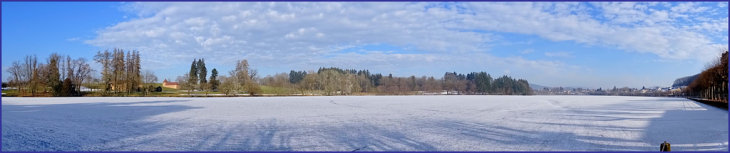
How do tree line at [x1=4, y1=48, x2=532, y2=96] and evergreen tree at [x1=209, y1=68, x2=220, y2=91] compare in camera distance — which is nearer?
tree line at [x1=4, y1=48, x2=532, y2=96]

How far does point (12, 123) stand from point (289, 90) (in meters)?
72.0

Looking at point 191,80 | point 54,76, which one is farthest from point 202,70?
point 54,76

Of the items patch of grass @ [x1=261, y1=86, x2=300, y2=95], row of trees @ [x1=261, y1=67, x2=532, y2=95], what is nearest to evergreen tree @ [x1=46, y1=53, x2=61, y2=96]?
patch of grass @ [x1=261, y1=86, x2=300, y2=95]

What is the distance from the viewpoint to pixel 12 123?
1546cm

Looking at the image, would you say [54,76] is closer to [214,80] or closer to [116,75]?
[116,75]

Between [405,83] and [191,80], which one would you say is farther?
[405,83]

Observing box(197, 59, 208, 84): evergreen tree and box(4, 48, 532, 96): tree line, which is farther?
box(197, 59, 208, 84): evergreen tree

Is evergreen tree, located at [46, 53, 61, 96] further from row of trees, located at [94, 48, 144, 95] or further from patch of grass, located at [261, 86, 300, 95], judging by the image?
patch of grass, located at [261, 86, 300, 95]

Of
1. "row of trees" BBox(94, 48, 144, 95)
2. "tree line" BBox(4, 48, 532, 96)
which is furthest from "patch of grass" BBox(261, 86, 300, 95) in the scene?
"row of trees" BBox(94, 48, 144, 95)

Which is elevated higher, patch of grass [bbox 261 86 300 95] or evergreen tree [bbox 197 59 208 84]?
evergreen tree [bbox 197 59 208 84]

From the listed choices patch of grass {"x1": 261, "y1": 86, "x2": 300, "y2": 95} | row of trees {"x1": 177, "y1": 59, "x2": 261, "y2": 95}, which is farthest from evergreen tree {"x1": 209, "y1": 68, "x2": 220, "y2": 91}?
patch of grass {"x1": 261, "y1": 86, "x2": 300, "y2": 95}

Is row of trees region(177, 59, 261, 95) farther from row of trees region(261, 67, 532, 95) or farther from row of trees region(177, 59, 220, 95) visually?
row of trees region(261, 67, 532, 95)

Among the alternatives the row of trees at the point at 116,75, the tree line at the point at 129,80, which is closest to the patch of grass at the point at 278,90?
→ the tree line at the point at 129,80

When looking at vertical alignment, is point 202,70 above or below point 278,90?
above
